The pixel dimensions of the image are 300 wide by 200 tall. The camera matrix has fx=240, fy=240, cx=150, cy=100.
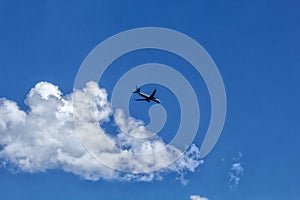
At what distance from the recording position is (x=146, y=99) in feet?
306
